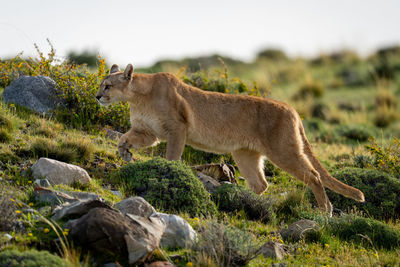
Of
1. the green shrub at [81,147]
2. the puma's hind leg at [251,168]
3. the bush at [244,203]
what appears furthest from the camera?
the puma's hind leg at [251,168]

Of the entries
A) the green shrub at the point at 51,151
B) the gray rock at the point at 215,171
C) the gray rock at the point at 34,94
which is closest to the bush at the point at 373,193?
the gray rock at the point at 215,171

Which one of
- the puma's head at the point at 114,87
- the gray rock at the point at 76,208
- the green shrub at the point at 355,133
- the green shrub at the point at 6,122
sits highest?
the puma's head at the point at 114,87

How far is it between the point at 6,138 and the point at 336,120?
43.0ft

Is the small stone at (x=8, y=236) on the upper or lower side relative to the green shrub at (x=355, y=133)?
upper

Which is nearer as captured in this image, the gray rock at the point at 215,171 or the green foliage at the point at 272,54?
the gray rock at the point at 215,171

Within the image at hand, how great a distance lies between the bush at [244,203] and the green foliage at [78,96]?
3.38 metres

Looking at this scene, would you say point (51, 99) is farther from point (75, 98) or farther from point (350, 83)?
point (350, 83)

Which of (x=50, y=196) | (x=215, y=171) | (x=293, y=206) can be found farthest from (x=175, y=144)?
(x=50, y=196)

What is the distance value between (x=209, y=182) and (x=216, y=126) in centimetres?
100

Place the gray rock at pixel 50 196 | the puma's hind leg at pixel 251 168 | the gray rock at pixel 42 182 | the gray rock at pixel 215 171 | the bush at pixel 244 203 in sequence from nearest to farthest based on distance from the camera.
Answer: the gray rock at pixel 50 196 → the gray rock at pixel 42 182 → the bush at pixel 244 203 → the gray rock at pixel 215 171 → the puma's hind leg at pixel 251 168

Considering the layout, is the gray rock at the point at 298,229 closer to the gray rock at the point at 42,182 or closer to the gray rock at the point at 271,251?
the gray rock at the point at 271,251

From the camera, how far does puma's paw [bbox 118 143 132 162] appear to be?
7719 mm

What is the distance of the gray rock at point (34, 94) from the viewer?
9.17 m

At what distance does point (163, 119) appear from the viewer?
25.2ft
